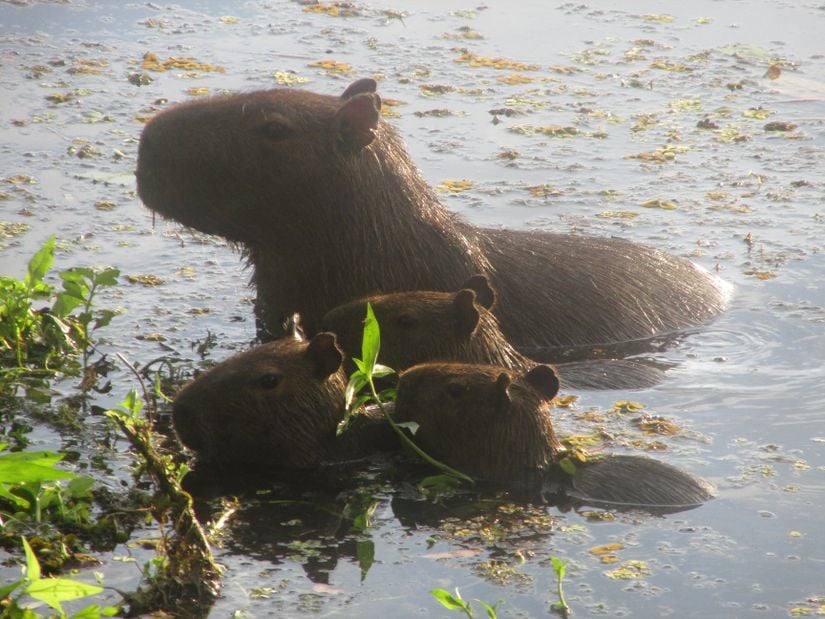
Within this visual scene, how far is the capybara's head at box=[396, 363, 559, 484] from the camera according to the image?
586cm

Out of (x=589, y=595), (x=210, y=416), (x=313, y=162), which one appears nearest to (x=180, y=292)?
(x=313, y=162)

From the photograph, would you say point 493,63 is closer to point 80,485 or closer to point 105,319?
point 105,319

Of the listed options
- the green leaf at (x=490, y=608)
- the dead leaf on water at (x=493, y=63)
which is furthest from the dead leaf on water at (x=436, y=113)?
the green leaf at (x=490, y=608)

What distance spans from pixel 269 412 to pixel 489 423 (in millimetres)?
888

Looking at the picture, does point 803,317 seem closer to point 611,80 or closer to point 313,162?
point 313,162

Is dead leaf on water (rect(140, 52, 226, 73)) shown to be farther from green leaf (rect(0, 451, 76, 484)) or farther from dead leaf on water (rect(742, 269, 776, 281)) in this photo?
green leaf (rect(0, 451, 76, 484))

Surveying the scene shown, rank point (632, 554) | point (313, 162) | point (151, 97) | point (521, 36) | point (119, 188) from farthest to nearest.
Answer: point (521, 36) < point (151, 97) < point (119, 188) < point (313, 162) < point (632, 554)

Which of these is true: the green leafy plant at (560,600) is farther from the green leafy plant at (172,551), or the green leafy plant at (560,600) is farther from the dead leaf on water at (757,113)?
the dead leaf on water at (757,113)

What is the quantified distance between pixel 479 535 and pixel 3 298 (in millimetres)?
2524

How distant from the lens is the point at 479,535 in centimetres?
537

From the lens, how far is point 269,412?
5887 millimetres

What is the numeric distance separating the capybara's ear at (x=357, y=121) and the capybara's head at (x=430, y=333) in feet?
2.84

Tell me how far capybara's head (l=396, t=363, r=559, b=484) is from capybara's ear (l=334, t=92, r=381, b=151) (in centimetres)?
152

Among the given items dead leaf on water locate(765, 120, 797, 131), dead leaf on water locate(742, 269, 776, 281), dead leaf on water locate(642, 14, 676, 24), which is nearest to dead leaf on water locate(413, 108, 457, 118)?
dead leaf on water locate(765, 120, 797, 131)
